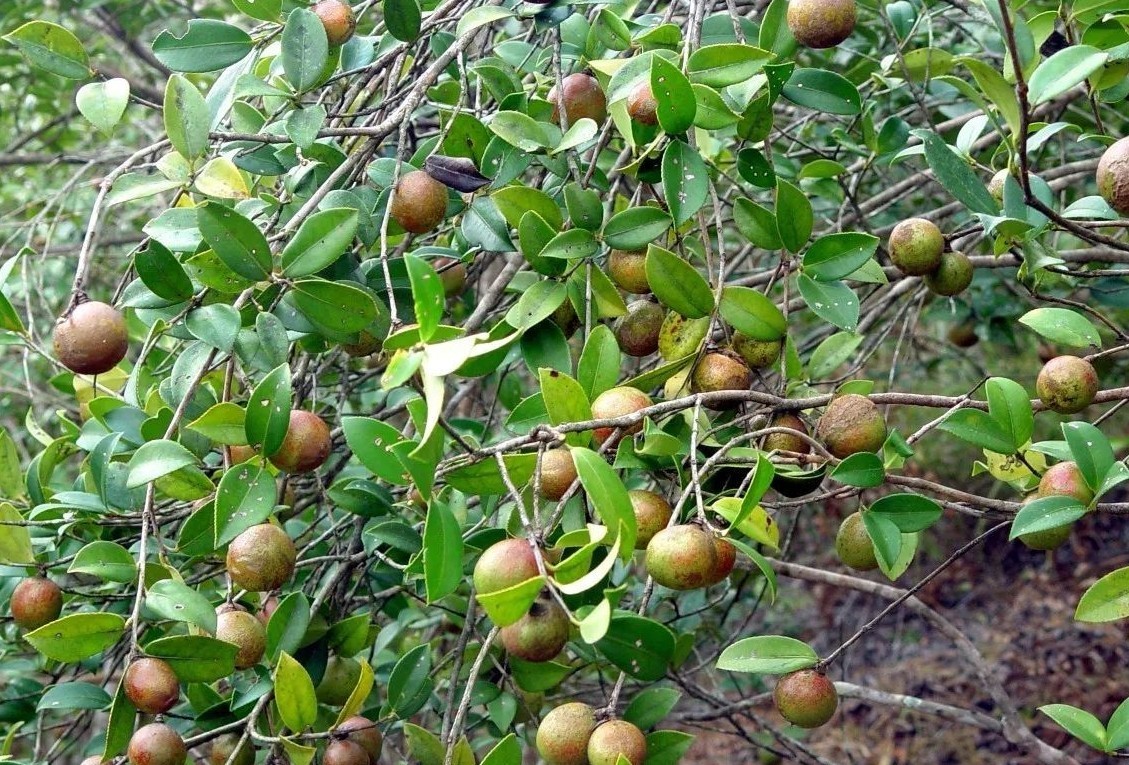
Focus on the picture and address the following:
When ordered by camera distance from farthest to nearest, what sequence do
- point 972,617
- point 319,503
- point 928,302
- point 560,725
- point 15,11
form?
point 972,617 < point 15,11 < point 928,302 < point 319,503 < point 560,725

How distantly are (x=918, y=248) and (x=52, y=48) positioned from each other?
3.94 feet

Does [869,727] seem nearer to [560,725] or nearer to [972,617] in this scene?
[972,617]

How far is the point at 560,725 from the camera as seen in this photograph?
1094 millimetres

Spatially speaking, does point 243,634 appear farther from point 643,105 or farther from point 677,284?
point 643,105

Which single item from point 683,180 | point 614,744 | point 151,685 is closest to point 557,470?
point 614,744

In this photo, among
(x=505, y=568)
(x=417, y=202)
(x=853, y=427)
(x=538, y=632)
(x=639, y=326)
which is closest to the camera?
(x=505, y=568)

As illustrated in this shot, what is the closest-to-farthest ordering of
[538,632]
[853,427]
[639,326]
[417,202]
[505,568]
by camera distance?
1. [505,568]
2. [538,632]
3. [853,427]
4. [417,202]
5. [639,326]

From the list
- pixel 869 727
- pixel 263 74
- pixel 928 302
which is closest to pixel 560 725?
pixel 263 74

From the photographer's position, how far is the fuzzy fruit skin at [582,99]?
1.42 m

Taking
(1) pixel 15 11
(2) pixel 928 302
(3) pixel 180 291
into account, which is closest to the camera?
(3) pixel 180 291

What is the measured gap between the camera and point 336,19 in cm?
133

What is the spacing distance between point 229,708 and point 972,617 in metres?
3.46

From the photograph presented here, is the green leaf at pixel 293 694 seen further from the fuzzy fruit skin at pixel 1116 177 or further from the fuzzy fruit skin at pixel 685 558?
the fuzzy fruit skin at pixel 1116 177

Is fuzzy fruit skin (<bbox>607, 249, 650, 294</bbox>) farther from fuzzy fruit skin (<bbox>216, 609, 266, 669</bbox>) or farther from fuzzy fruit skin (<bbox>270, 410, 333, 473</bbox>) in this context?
fuzzy fruit skin (<bbox>216, 609, 266, 669</bbox>)
